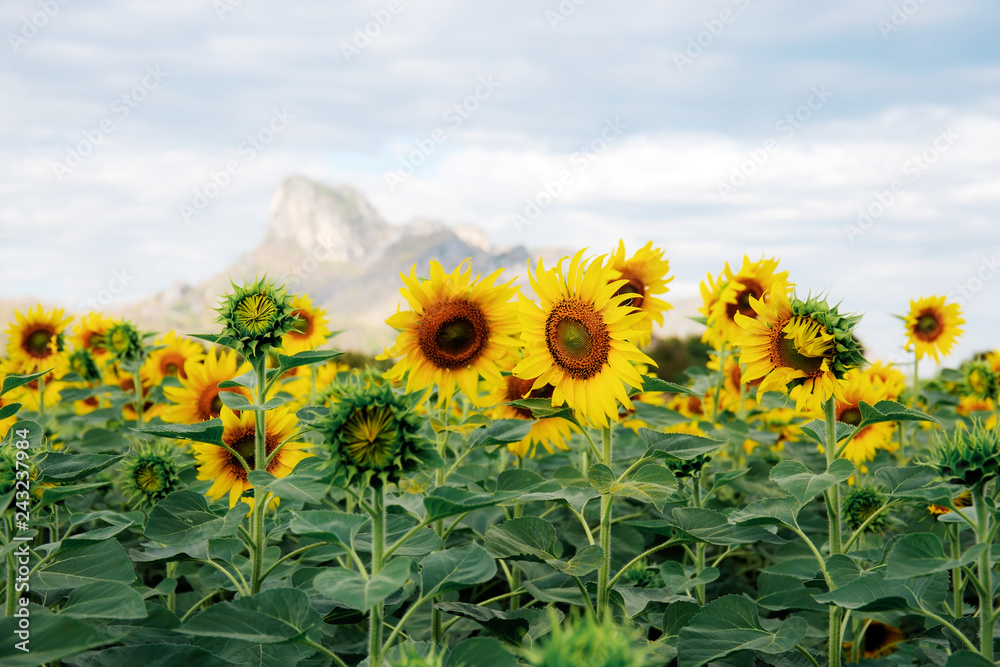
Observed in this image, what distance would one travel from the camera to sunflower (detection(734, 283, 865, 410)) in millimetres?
2135

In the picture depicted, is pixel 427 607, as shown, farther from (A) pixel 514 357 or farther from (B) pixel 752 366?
(B) pixel 752 366

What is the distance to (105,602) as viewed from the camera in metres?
1.74

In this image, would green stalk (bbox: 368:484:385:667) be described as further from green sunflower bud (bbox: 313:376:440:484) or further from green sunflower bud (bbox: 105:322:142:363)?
green sunflower bud (bbox: 105:322:142:363)

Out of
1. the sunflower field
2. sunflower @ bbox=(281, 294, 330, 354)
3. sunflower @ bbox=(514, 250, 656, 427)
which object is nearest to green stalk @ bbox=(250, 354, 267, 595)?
the sunflower field

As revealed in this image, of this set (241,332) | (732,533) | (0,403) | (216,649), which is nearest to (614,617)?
(732,533)

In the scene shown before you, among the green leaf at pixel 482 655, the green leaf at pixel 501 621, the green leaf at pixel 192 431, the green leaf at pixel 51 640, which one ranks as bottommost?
the green leaf at pixel 501 621

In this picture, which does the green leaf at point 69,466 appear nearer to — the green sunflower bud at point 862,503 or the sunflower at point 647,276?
the sunflower at point 647,276

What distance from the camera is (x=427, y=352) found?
2.30 m

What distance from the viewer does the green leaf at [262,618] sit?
161 cm

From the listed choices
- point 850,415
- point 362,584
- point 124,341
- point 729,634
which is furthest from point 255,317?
point 850,415

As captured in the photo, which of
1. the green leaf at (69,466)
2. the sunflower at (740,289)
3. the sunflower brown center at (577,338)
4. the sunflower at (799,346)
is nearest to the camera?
the green leaf at (69,466)

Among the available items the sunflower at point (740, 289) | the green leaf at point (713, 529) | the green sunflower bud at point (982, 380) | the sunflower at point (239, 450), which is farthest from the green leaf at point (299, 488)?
the green sunflower bud at point (982, 380)

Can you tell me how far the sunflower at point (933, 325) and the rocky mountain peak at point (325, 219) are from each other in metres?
144

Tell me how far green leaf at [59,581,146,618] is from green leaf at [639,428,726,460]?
149 cm
